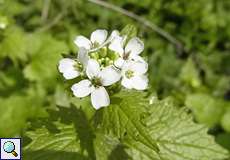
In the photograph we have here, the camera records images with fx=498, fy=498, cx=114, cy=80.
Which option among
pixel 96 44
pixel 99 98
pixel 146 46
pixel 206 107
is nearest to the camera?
pixel 99 98

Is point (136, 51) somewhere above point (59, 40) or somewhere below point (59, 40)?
below

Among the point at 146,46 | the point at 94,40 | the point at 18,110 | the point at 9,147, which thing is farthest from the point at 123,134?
the point at 146,46

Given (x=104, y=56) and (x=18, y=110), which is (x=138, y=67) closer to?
(x=104, y=56)

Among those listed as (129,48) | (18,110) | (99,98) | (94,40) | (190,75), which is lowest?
(99,98)

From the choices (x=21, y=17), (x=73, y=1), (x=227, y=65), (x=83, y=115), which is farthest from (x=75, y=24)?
(x=83, y=115)

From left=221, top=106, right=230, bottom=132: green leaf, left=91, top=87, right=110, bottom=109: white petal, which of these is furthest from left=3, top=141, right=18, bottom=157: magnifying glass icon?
left=221, top=106, right=230, bottom=132: green leaf

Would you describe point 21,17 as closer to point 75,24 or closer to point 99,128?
point 75,24
